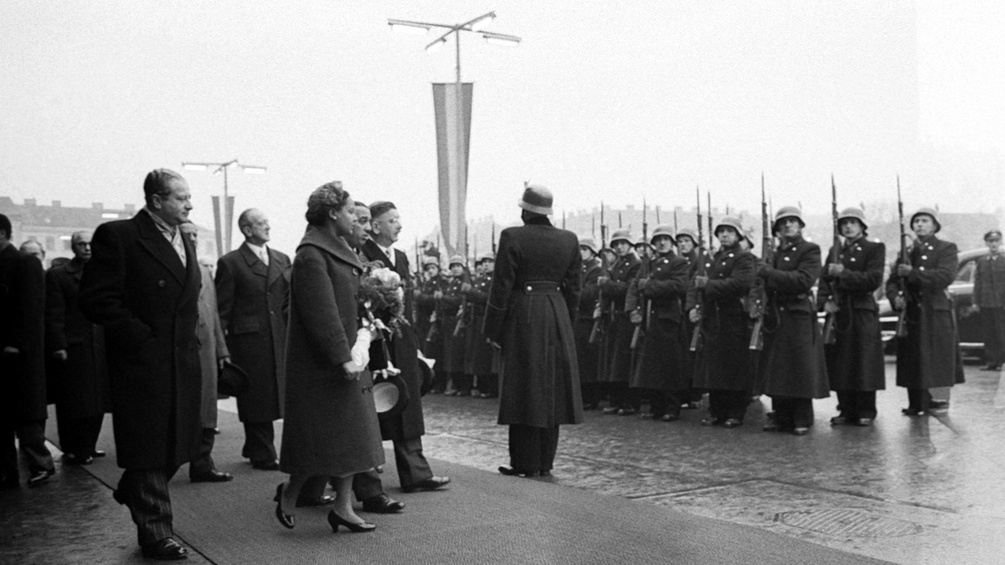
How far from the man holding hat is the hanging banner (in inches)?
276

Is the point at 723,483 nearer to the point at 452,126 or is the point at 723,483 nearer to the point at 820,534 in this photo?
the point at 820,534

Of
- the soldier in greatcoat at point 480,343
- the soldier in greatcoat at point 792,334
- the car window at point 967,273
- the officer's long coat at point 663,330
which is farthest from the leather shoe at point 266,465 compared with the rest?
the car window at point 967,273

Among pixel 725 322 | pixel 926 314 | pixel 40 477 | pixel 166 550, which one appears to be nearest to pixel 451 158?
pixel 725 322

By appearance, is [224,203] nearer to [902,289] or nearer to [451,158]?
[451,158]

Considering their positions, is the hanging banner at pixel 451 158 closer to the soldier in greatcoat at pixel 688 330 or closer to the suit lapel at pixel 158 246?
the soldier in greatcoat at pixel 688 330

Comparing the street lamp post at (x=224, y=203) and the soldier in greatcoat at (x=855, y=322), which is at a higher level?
the street lamp post at (x=224, y=203)

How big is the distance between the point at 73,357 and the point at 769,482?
497cm

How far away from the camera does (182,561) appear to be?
4266mm

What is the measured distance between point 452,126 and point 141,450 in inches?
393

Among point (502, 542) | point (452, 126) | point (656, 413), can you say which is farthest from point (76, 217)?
point (502, 542)

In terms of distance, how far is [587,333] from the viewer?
1088cm

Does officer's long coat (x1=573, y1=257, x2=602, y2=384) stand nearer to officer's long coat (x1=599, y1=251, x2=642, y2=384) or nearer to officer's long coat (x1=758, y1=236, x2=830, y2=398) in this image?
officer's long coat (x1=599, y1=251, x2=642, y2=384)

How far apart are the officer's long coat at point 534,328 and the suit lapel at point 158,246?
7.58ft

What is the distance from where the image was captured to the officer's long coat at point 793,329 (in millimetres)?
8227
